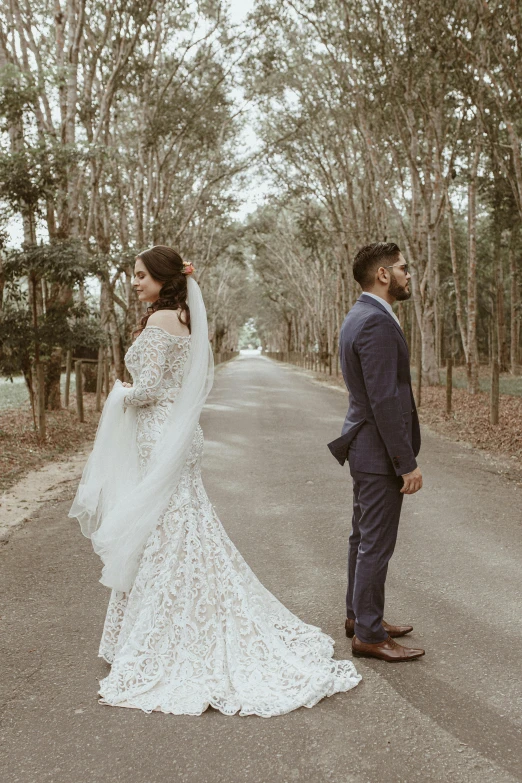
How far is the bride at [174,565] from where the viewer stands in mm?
3475

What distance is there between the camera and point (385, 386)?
12.3 ft

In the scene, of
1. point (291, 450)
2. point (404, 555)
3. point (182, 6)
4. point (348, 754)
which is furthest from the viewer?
point (182, 6)

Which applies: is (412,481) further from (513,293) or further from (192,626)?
(513,293)

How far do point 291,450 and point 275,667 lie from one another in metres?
8.03

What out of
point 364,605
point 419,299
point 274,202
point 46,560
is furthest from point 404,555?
point 274,202

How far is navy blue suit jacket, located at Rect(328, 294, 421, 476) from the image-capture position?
3.77 m

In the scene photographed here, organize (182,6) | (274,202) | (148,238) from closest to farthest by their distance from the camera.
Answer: (182,6) < (148,238) < (274,202)

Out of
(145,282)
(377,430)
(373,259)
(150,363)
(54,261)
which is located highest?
(54,261)

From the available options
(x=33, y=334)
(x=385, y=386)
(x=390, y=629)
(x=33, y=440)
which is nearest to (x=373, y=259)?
(x=385, y=386)

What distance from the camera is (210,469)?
9.85 m

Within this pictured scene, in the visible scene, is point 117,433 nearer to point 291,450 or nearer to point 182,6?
point 291,450

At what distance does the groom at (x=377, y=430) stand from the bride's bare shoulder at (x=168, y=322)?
878 millimetres

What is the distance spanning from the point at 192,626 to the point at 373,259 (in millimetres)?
2118

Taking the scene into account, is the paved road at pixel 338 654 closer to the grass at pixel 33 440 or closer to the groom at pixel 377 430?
the groom at pixel 377 430
